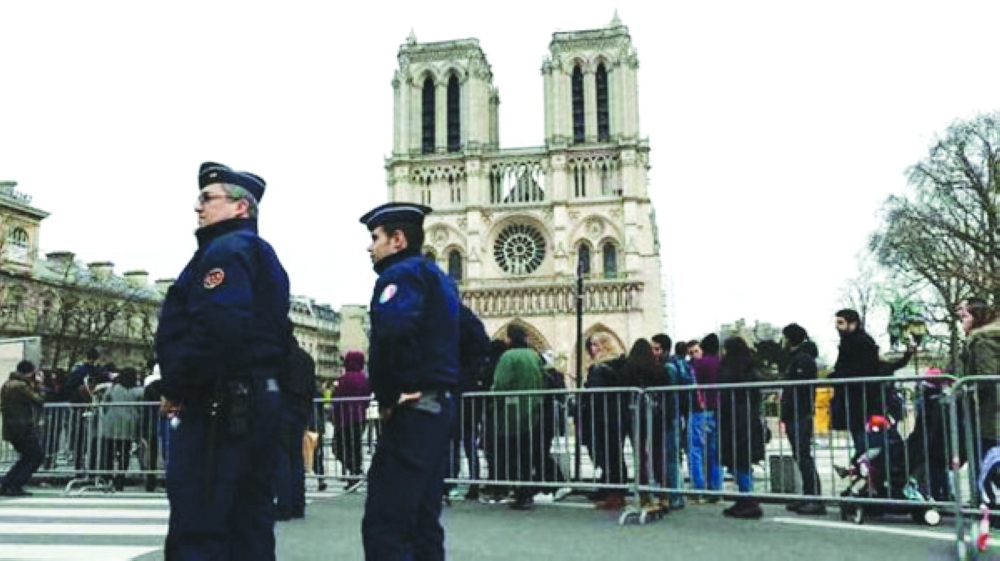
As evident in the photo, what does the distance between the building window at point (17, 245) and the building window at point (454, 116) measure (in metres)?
29.1

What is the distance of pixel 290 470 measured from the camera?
7.50 m

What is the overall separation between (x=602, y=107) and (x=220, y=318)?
214ft

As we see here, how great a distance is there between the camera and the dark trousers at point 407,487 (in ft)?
12.8

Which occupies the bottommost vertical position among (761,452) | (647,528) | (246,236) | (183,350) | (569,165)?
(647,528)

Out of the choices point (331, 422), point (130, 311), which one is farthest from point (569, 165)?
point (331, 422)

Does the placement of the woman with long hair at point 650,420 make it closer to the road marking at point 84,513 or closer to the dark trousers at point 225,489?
the road marking at point 84,513

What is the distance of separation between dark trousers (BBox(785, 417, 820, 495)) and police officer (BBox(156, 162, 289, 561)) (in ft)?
16.9

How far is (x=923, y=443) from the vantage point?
23.4 ft

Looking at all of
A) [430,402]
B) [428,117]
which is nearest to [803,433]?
[430,402]

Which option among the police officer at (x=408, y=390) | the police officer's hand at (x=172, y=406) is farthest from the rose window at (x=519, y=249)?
the police officer's hand at (x=172, y=406)

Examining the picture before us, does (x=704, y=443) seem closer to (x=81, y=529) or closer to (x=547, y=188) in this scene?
(x=81, y=529)

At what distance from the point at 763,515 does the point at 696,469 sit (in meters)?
0.89

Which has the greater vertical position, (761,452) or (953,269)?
(953,269)

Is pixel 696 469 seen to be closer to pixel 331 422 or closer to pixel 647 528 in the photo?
pixel 647 528
